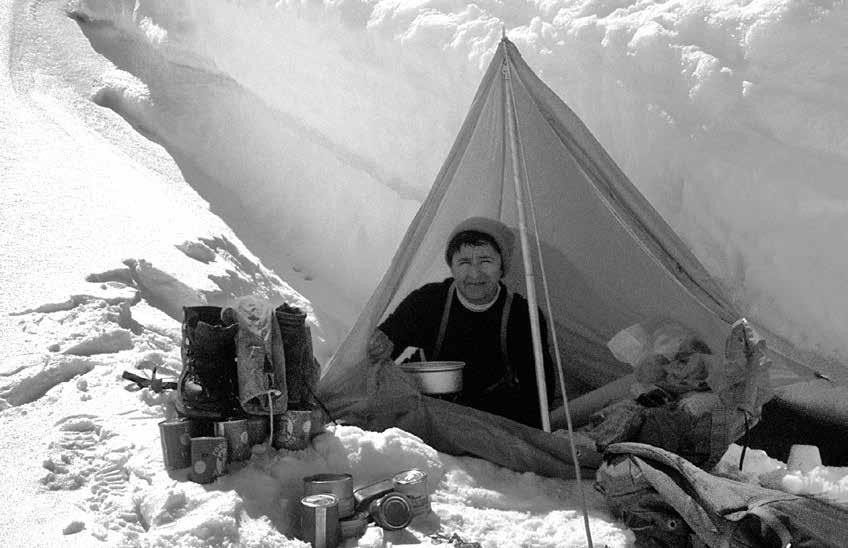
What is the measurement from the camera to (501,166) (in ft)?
10.9

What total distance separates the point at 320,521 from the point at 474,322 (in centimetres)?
135

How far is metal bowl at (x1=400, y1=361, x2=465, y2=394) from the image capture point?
110 inches

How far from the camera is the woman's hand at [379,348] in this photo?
9.54 ft

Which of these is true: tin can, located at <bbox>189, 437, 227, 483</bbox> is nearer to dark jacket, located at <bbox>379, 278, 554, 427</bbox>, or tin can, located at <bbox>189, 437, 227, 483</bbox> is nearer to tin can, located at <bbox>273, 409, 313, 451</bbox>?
tin can, located at <bbox>273, 409, 313, 451</bbox>

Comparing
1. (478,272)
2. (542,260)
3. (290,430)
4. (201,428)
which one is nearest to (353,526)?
(290,430)

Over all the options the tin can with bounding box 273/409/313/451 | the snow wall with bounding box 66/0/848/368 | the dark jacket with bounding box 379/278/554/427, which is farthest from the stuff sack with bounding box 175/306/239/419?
the snow wall with bounding box 66/0/848/368

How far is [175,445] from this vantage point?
6.51ft

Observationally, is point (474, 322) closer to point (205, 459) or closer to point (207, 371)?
point (207, 371)

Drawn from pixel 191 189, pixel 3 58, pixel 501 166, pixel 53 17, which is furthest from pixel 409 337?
pixel 53 17

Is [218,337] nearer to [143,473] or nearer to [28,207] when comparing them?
[143,473]

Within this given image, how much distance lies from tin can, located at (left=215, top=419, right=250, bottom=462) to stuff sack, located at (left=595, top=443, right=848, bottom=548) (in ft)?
2.94

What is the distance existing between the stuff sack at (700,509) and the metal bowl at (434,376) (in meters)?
0.78

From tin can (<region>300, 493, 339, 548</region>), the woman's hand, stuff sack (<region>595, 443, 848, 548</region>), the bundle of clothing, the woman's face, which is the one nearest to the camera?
stuff sack (<region>595, 443, 848, 548</region>)

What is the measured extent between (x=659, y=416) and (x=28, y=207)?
2.55 meters
